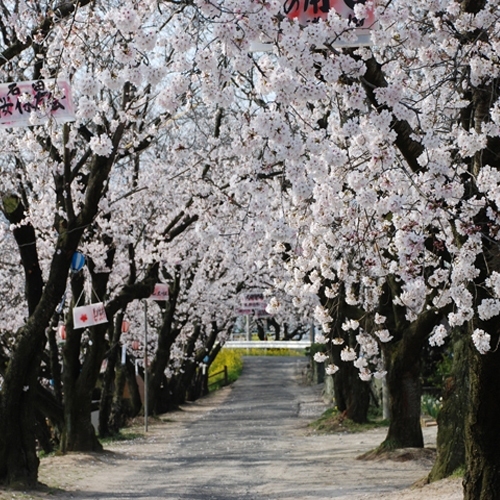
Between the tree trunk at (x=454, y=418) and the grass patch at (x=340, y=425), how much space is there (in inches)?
→ 376

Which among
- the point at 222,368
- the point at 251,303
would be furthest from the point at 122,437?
the point at 222,368

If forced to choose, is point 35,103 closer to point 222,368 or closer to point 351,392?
point 351,392

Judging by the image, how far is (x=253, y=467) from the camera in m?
15.1

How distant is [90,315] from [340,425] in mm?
9366

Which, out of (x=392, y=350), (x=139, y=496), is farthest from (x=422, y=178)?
(x=392, y=350)

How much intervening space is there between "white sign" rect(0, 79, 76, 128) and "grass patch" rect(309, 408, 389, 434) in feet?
49.2

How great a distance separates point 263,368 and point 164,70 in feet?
159

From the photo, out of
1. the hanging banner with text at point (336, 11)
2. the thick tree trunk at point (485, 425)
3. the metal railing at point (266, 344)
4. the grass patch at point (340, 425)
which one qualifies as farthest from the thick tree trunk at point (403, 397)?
the metal railing at point (266, 344)

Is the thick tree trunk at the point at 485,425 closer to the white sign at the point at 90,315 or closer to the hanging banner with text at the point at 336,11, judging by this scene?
the hanging banner with text at the point at 336,11

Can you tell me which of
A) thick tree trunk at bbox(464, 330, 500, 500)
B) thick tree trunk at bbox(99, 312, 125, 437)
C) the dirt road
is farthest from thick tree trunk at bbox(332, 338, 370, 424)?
thick tree trunk at bbox(464, 330, 500, 500)

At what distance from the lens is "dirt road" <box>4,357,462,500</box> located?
1200 cm

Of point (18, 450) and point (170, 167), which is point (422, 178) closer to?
point (18, 450)

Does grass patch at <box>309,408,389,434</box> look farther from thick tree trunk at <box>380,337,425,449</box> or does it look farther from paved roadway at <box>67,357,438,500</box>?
thick tree trunk at <box>380,337,425,449</box>

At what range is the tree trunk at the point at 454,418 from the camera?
11.4 meters
